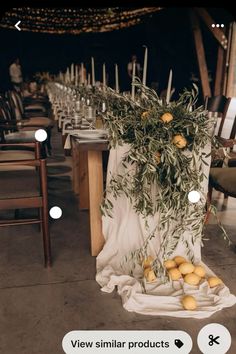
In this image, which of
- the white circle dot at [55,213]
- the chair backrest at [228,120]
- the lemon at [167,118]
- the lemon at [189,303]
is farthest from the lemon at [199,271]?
the chair backrest at [228,120]

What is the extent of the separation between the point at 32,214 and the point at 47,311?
1250 millimetres

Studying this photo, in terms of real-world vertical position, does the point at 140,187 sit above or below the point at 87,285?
above

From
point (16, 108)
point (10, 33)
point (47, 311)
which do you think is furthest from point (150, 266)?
point (10, 33)

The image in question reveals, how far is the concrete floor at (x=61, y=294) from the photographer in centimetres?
150

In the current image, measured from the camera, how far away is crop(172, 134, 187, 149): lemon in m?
1.70

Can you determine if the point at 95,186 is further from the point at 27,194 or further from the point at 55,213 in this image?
the point at 55,213

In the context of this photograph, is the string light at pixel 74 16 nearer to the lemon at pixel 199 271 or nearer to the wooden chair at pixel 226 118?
Result: the wooden chair at pixel 226 118

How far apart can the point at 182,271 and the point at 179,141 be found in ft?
2.08

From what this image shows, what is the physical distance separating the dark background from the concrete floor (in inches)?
240

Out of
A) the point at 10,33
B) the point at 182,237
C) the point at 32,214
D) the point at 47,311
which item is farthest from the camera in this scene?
the point at 10,33

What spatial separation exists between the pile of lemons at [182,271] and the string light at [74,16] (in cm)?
616

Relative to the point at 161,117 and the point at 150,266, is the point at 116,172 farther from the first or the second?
the point at 150,266

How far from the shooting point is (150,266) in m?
1.88

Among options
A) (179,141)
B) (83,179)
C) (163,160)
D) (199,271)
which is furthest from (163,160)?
(83,179)
